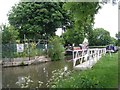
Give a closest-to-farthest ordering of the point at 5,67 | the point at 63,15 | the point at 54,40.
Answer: the point at 5,67, the point at 54,40, the point at 63,15

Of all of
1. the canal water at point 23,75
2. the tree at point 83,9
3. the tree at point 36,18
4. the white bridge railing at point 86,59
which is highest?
the tree at point 36,18

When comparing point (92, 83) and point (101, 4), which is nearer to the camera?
point (92, 83)

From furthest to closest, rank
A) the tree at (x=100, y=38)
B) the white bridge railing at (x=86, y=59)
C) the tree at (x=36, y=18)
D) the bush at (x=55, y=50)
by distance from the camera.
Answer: the tree at (x=100, y=38) < the tree at (x=36, y=18) < the bush at (x=55, y=50) < the white bridge railing at (x=86, y=59)

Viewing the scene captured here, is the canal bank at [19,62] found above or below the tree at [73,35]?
below

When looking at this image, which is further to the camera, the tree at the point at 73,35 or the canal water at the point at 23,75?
the tree at the point at 73,35

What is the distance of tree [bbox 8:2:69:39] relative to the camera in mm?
29766

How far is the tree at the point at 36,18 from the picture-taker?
29.8m

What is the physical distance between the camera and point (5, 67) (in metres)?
21.0

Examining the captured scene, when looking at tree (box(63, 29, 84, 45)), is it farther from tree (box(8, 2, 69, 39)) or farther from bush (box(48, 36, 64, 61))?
tree (box(8, 2, 69, 39))

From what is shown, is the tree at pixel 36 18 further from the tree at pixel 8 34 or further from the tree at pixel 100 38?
the tree at pixel 100 38

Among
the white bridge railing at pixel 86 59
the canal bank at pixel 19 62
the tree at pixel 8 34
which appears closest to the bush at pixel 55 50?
the canal bank at pixel 19 62

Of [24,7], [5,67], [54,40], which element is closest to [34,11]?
[24,7]

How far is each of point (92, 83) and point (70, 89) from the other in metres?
0.61

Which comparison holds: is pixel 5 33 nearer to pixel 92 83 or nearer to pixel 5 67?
pixel 5 67
